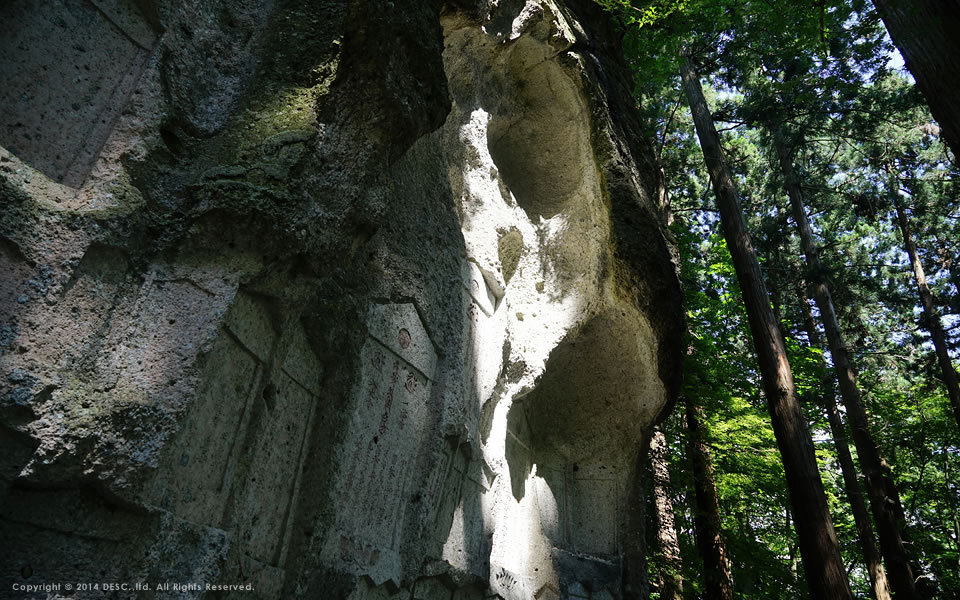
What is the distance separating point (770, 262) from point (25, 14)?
14.7m

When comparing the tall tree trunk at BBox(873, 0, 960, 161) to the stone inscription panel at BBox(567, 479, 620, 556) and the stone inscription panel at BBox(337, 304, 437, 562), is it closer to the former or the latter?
the stone inscription panel at BBox(337, 304, 437, 562)

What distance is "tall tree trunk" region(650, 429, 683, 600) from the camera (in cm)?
780

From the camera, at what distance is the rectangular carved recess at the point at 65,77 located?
8.63 feet

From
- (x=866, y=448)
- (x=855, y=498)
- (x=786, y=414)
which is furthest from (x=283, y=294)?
(x=866, y=448)

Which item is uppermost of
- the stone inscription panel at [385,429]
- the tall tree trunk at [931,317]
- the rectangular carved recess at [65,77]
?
the tall tree trunk at [931,317]

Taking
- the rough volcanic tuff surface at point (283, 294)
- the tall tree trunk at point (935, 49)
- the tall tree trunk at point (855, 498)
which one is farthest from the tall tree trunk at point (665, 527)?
the tall tree trunk at point (935, 49)

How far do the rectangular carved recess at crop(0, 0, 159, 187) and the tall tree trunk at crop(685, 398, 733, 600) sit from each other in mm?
7341

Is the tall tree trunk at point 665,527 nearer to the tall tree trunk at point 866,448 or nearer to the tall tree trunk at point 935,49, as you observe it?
the tall tree trunk at point 866,448

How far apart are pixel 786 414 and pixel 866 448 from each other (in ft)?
14.3

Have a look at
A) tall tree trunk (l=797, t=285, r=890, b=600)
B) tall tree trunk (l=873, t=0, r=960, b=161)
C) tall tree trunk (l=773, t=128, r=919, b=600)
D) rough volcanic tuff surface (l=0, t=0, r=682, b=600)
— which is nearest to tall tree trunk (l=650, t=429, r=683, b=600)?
rough volcanic tuff surface (l=0, t=0, r=682, b=600)

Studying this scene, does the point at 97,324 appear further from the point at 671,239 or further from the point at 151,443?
the point at 671,239

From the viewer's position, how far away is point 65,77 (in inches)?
111

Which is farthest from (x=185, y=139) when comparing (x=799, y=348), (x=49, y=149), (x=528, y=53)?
(x=799, y=348)

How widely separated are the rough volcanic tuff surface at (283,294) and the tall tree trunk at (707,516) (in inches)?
78.2
